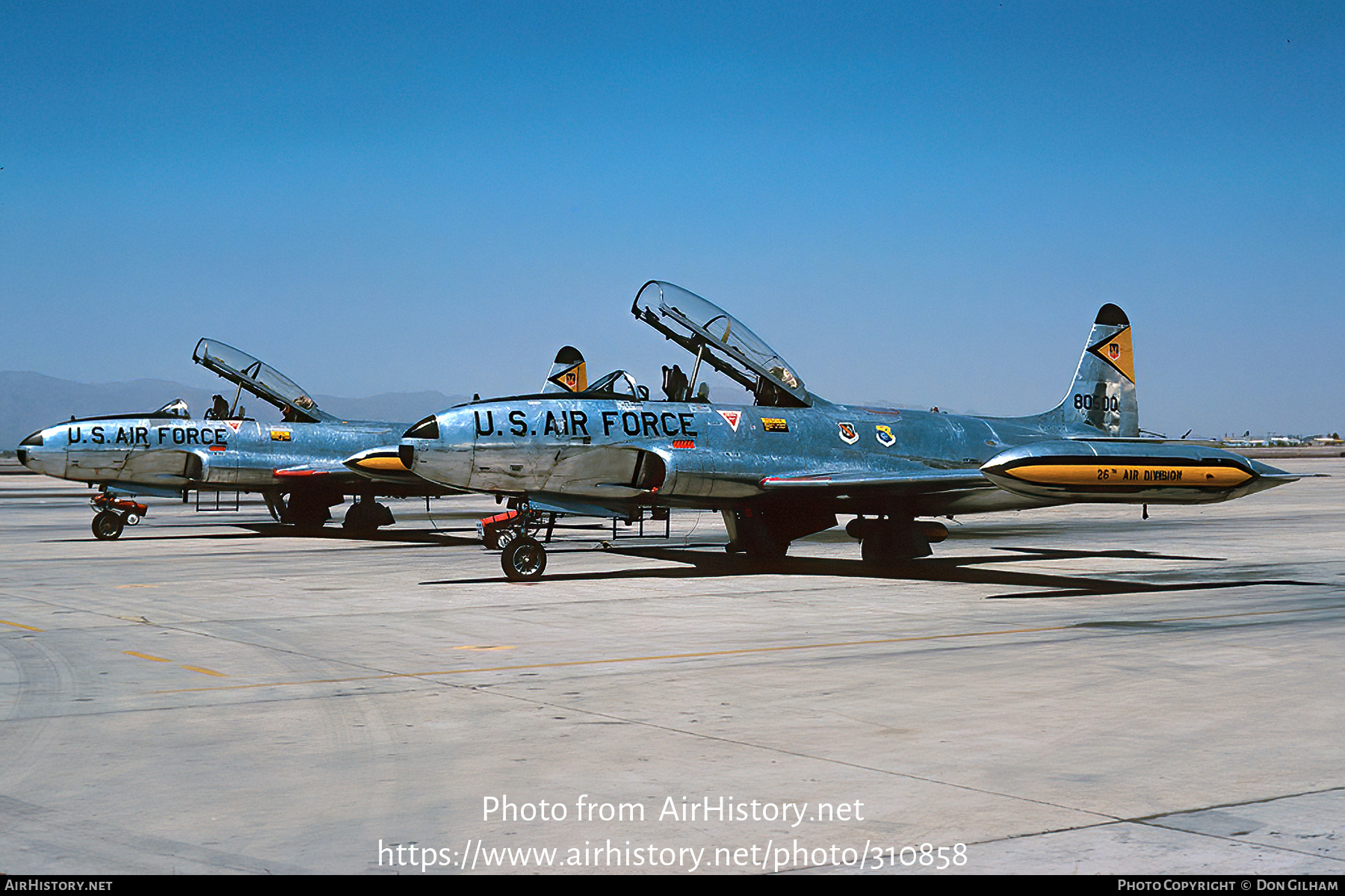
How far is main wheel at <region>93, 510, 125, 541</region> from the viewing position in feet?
87.6

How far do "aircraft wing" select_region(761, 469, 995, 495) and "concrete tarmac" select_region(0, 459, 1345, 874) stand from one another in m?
1.51

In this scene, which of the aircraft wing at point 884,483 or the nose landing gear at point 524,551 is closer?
the nose landing gear at point 524,551

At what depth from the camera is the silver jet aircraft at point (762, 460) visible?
15.6 m

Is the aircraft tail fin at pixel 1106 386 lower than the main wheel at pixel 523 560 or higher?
higher

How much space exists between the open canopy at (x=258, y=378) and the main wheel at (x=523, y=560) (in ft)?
44.4

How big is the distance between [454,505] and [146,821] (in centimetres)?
4181

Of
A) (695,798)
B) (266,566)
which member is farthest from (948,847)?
(266,566)

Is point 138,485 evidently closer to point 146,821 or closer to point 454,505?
point 454,505

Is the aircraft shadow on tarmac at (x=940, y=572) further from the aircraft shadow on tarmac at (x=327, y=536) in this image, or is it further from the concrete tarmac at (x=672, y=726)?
the aircraft shadow on tarmac at (x=327, y=536)

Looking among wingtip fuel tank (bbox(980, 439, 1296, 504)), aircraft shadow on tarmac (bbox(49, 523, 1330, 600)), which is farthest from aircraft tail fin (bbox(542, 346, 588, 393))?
wingtip fuel tank (bbox(980, 439, 1296, 504))

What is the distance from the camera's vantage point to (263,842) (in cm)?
543

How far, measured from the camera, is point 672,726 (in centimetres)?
790

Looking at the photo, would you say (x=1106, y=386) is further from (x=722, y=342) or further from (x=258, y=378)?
(x=258, y=378)

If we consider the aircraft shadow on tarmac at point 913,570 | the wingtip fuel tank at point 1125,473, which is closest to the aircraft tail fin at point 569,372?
the aircraft shadow on tarmac at point 913,570
